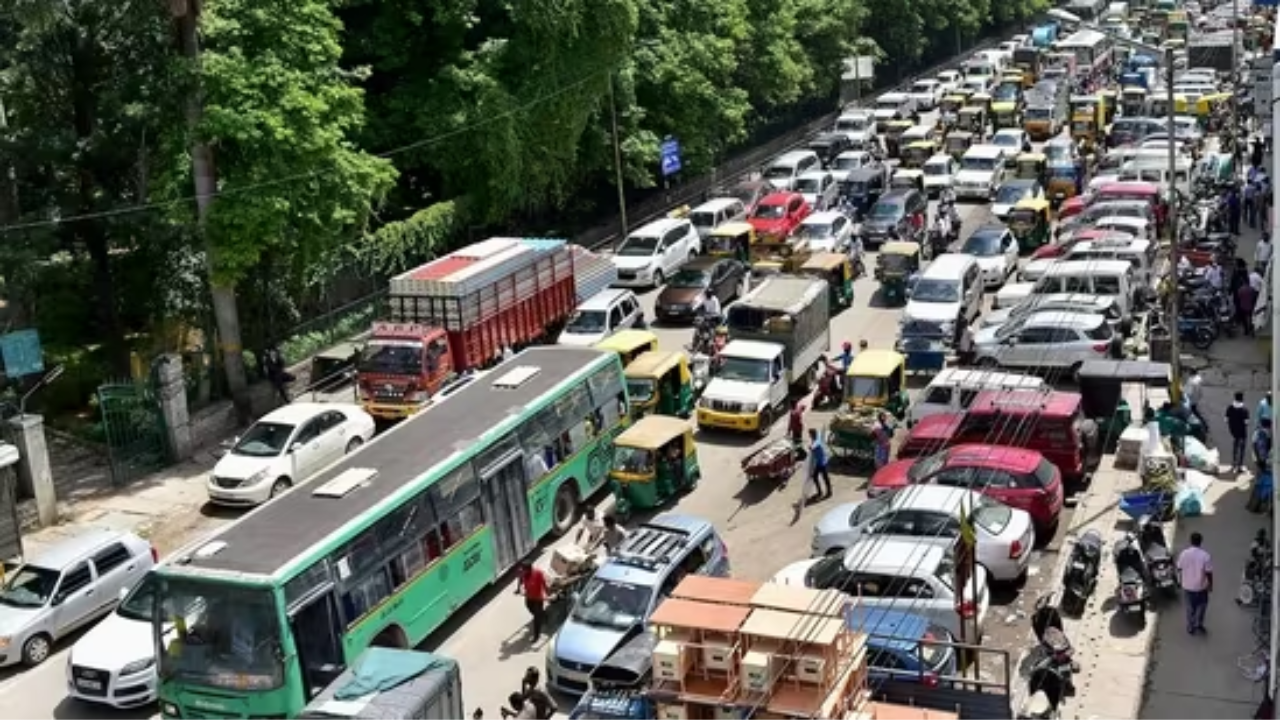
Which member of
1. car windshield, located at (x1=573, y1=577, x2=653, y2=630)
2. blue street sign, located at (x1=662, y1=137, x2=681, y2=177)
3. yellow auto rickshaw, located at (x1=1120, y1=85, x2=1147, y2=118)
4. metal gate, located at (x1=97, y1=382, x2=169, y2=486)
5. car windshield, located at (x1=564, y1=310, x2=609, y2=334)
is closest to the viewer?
car windshield, located at (x1=573, y1=577, x2=653, y2=630)

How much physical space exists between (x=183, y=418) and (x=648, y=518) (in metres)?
10.7

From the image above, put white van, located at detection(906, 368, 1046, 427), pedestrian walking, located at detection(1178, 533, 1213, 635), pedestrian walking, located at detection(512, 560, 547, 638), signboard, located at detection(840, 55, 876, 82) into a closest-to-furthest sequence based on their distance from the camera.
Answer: pedestrian walking, located at detection(1178, 533, 1213, 635), pedestrian walking, located at detection(512, 560, 547, 638), white van, located at detection(906, 368, 1046, 427), signboard, located at detection(840, 55, 876, 82)

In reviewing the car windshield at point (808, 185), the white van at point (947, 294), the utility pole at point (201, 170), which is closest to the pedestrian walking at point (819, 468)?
the white van at point (947, 294)

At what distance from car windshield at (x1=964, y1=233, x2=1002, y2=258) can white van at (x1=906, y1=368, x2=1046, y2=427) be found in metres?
11.3

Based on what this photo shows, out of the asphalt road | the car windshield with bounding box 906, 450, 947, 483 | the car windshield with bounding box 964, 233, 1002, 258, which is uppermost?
the car windshield with bounding box 964, 233, 1002, 258

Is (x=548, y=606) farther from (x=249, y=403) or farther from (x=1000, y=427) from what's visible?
(x=249, y=403)

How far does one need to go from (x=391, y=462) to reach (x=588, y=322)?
13780 millimetres

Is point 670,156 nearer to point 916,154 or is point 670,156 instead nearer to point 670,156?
point 670,156

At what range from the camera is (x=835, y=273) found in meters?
37.7

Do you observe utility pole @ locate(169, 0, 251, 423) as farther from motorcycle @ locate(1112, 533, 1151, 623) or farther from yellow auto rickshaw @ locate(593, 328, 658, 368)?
motorcycle @ locate(1112, 533, 1151, 623)

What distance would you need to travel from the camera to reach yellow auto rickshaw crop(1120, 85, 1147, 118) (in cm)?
6256

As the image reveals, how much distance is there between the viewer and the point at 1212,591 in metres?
21.3

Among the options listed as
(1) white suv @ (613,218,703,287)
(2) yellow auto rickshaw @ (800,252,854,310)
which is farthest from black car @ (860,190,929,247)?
(2) yellow auto rickshaw @ (800,252,854,310)

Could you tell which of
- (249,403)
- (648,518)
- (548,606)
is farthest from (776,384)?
(249,403)
